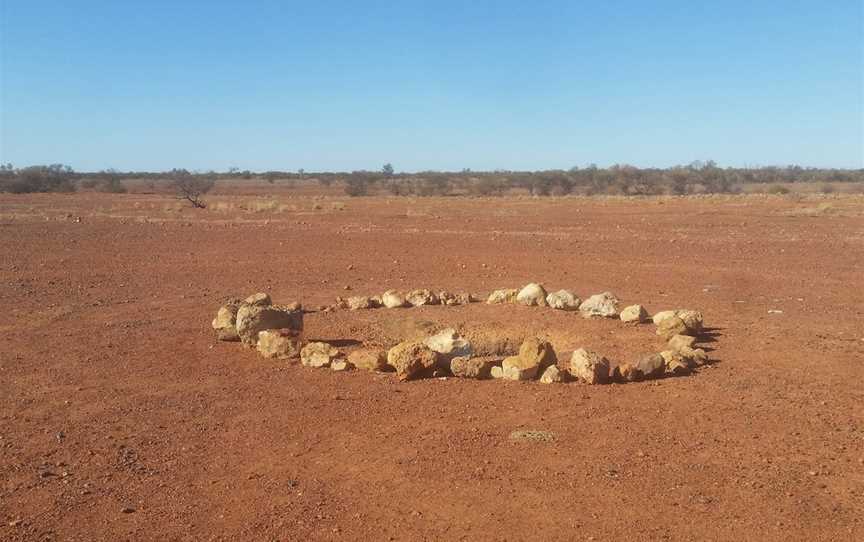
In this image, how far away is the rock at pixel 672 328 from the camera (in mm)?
9109

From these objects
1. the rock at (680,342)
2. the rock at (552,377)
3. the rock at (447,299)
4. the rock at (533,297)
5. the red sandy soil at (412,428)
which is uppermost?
the rock at (533,297)

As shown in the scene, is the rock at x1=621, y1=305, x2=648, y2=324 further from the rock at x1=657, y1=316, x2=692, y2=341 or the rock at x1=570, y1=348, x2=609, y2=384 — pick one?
the rock at x1=570, y1=348, x2=609, y2=384

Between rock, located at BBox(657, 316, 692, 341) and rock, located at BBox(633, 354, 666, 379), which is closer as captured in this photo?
rock, located at BBox(633, 354, 666, 379)

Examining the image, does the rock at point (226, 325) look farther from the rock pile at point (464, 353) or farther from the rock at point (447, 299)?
the rock at point (447, 299)

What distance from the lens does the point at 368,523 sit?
4844 mm

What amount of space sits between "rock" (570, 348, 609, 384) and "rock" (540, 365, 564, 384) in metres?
0.18

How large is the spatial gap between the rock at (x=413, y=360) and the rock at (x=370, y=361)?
21 cm

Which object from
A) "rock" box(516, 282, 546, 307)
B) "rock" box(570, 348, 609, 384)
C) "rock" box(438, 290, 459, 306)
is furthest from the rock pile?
"rock" box(438, 290, 459, 306)

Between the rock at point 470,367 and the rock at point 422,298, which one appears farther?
the rock at point 422,298

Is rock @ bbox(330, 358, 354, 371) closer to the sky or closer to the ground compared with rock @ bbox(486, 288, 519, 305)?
closer to the ground

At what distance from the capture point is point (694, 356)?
8.15m

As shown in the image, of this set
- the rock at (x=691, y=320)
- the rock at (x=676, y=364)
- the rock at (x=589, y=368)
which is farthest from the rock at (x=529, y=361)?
the rock at (x=691, y=320)

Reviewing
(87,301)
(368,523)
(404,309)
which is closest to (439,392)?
(368,523)

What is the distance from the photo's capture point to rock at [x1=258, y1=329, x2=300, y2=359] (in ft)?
28.4
